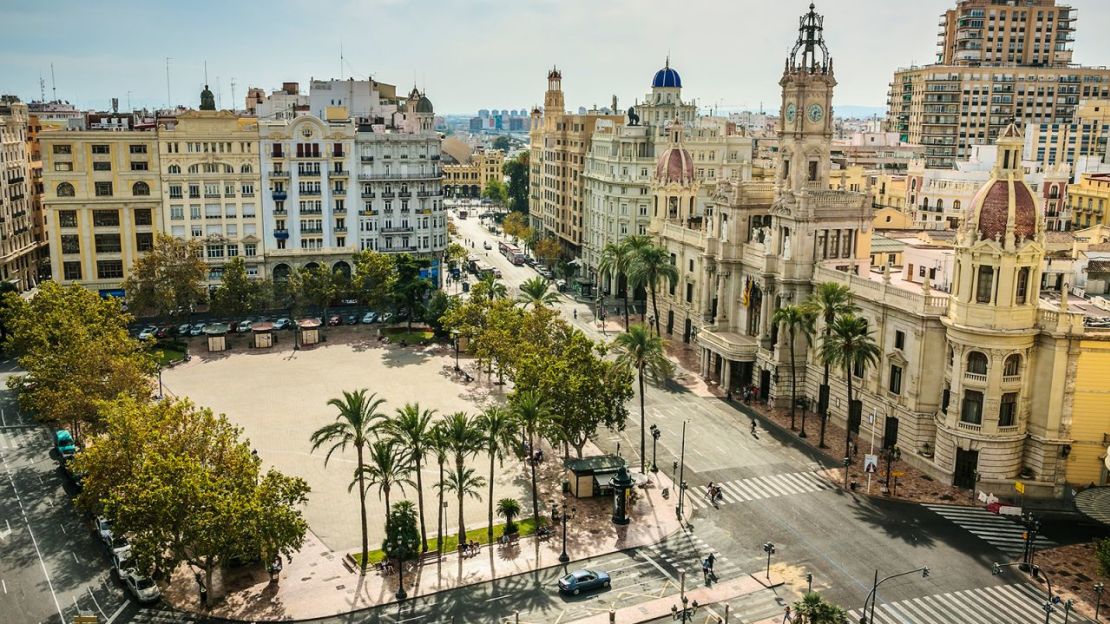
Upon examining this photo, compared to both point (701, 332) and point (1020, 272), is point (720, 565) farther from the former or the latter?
point (701, 332)

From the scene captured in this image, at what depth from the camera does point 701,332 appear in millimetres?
110625

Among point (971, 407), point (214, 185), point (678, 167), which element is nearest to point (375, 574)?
point (971, 407)

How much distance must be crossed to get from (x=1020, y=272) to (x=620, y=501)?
119 feet

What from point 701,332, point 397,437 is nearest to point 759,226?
point 701,332

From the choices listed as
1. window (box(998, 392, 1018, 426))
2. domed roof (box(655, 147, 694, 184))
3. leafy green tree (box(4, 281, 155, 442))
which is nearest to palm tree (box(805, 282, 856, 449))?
window (box(998, 392, 1018, 426))

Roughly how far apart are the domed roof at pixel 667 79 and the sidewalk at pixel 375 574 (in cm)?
10457

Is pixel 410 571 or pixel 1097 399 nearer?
pixel 410 571

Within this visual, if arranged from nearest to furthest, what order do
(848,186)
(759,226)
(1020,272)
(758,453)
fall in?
(1020,272)
(758,453)
(759,226)
(848,186)

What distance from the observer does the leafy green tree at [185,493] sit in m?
56.2

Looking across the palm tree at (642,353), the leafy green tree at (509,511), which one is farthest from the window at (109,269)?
the leafy green tree at (509,511)

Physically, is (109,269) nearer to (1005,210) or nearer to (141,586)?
(141,586)

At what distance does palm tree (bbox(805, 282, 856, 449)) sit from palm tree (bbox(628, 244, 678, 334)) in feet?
97.6

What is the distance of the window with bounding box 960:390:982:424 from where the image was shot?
76625 mm

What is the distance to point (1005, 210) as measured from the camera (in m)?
74.7
